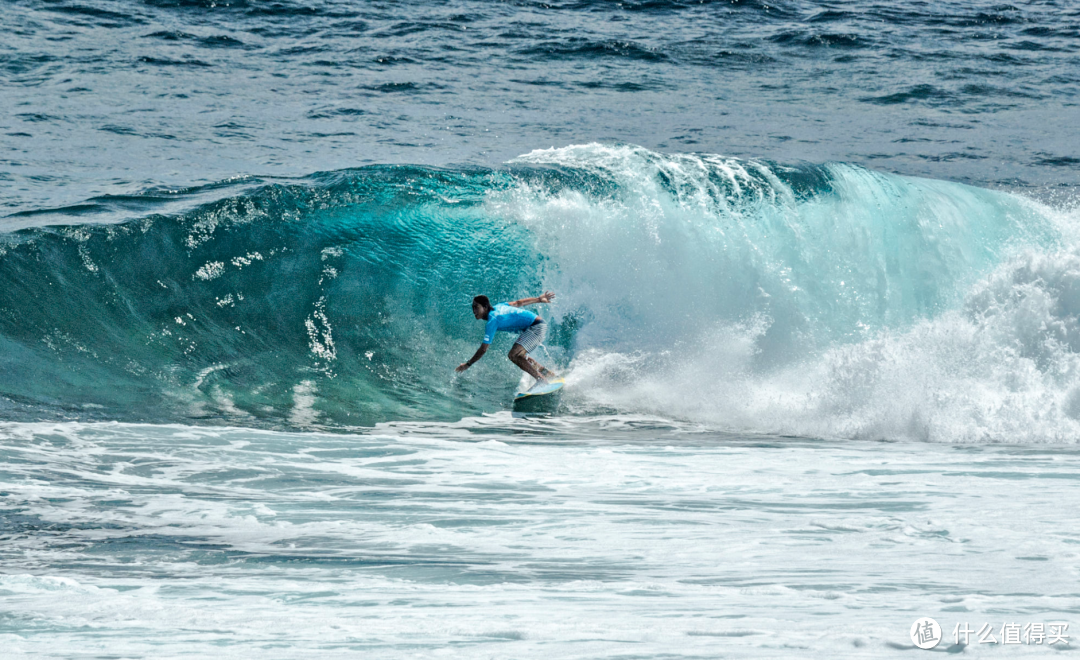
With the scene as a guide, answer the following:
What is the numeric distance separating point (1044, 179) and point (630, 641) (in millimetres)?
15283

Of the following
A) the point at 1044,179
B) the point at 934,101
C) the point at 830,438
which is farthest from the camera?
the point at 934,101

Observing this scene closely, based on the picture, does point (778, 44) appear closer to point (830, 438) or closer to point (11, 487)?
point (830, 438)

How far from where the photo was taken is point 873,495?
6.30 metres

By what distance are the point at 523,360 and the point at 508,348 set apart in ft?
4.11

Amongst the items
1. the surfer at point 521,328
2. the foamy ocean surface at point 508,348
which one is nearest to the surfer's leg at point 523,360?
the surfer at point 521,328

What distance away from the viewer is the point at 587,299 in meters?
10.9

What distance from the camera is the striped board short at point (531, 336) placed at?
356 inches

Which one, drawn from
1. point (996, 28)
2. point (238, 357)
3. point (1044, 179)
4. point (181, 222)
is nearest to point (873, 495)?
point (238, 357)

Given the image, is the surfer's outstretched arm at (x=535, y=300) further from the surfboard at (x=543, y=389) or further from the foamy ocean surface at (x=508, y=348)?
the foamy ocean surface at (x=508, y=348)

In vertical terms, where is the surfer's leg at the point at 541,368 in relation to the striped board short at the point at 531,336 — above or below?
below

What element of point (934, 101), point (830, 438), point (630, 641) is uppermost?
point (934, 101)

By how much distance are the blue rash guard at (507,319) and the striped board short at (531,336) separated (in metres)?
0.06

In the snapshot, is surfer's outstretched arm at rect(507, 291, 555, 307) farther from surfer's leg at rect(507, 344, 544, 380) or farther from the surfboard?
the surfboard

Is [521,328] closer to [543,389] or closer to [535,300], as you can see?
[535,300]
